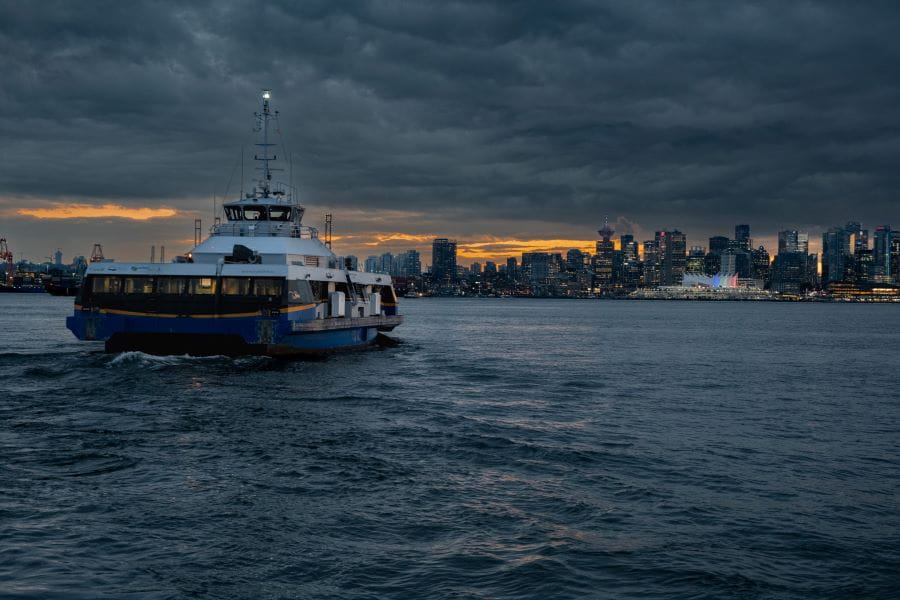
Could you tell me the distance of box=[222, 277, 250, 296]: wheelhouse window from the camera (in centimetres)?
A: 3981

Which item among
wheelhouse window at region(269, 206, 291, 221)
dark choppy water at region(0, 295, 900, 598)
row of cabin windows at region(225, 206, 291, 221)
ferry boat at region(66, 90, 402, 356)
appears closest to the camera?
dark choppy water at region(0, 295, 900, 598)

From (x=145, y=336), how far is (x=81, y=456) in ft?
71.2

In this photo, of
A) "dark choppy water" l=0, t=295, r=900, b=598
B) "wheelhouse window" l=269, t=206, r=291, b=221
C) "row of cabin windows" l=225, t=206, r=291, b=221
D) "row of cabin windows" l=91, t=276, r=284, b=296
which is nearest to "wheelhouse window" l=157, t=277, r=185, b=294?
"row of cabin windows" l=91, t=276, r=284, b=296

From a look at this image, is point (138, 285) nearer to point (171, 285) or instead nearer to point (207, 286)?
point (171, 285)

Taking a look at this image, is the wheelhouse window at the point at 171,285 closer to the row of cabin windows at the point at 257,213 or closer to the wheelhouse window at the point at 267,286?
the wheelhouse window at the point at 267,286

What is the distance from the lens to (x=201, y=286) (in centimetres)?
3984

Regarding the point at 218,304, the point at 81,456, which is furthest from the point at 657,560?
the point at 218,304

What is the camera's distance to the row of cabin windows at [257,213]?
51.7 metres

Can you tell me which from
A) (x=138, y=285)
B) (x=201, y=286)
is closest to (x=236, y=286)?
(x=201, y=286)

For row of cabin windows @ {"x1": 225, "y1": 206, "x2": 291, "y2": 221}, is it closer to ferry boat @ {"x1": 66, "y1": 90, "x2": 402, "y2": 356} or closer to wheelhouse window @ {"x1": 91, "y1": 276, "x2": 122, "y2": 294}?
ferry boat @ {"x1": 66, "y1": 90, "x2": 402, "y2": 356}

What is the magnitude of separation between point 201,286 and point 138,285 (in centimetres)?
341

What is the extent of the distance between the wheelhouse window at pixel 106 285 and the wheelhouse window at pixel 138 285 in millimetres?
469

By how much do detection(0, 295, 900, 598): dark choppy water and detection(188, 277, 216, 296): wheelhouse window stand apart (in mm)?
4856

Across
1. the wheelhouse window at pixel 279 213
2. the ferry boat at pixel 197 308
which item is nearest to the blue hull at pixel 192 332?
the ferry boat at pixel 197 308
